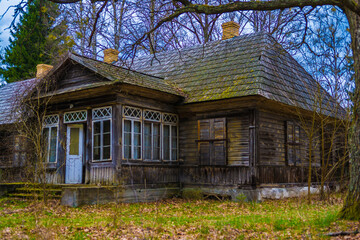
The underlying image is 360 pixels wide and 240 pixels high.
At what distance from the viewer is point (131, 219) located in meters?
9.21

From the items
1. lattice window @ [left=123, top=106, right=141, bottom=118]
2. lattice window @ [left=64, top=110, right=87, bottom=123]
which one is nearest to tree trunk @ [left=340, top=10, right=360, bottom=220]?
lattice window @ [left=123, top=106, right=141, bottom=118]

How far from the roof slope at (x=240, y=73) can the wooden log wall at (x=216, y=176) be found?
8.23 ft

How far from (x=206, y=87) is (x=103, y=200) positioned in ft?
18.4

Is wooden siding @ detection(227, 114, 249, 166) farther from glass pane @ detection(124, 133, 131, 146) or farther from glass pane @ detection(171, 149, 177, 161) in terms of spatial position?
glass pane @ detection(124, 133, 131, 146)

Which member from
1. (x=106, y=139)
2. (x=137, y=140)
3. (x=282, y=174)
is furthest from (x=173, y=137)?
(x=282, y=174)

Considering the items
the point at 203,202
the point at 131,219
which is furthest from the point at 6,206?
the point at 203,202

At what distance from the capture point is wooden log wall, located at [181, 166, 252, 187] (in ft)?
44.3

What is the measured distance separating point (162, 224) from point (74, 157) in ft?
23.4

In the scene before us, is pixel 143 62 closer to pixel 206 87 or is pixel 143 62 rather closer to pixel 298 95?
pixel 206 87

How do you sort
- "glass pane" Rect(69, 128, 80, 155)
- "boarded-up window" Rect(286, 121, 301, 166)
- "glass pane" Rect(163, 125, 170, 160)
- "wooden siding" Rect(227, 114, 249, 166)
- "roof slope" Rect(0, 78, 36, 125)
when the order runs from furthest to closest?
"roof slope" Rect(0, 78, 36, 125) < "boarded-up window" Rect(286, 121, 301, 166) < "glass pane" Rect(69, 128, 80, 155) < "glass pane" Rect(163, 125, 170, 160) < "wooden siding" Rect(227, 114, 249, 166)

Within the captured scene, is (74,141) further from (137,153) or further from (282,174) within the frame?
(282,174)

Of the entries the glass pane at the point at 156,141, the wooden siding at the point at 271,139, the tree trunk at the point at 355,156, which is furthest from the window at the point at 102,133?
the tree trunk at the point at 355,156

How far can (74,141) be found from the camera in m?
15.0

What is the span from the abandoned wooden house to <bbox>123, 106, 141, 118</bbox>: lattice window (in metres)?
0.03
